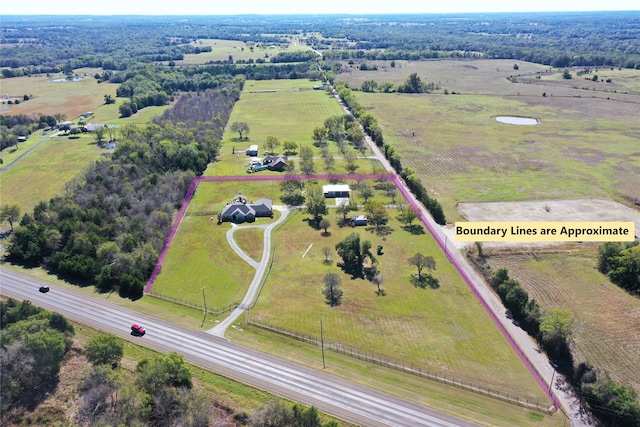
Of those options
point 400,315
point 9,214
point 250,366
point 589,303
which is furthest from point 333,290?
point 9,214

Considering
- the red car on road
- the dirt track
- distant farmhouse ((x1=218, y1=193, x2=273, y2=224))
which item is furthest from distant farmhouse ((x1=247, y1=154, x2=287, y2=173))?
the red car on road

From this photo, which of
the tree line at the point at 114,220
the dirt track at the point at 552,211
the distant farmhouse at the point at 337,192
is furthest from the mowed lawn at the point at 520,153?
the tree line at the point at 114,220

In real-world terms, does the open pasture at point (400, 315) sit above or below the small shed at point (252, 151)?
above

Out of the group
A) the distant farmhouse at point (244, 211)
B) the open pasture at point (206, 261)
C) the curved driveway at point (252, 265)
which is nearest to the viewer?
the curved driveway at point (252, 265)

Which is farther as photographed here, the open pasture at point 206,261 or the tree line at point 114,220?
the tree line at point 114,220

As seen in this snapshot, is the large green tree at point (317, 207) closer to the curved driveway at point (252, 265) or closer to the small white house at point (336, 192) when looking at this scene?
the curved driveway at point (252, 265)

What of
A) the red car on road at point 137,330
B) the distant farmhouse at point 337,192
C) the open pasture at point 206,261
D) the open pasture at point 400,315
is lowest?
the distant farmhouse at point 337,192

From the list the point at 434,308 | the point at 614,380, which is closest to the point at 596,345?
the point at 614,380

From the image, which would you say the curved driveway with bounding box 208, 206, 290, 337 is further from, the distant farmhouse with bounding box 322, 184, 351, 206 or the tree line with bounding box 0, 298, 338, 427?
the distant farmhouse with bounding box 322, 184, 351, 206
